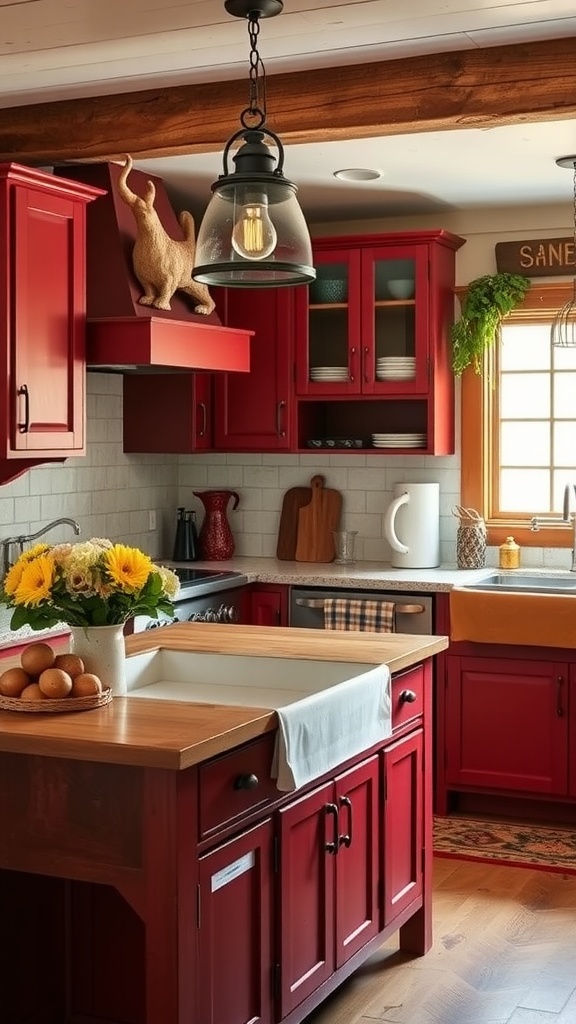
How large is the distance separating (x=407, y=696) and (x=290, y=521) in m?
2.84

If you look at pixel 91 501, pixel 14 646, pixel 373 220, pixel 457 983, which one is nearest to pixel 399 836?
pixel 457 983

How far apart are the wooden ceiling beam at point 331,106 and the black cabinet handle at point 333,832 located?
2115 mm

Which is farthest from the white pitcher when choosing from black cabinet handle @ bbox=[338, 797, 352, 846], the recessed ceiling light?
black cabinet handle @ bbox=[338, 797, 352, 846]

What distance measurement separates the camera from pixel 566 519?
6199 mm

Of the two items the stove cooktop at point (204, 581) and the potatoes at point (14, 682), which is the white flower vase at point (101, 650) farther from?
the stove cooktop at point (204, 581)

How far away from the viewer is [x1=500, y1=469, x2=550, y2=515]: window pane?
6434 millimetres

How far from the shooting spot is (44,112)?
15.4 feet

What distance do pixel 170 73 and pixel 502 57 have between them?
1069 mm

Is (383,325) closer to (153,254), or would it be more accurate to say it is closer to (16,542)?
(153,254)

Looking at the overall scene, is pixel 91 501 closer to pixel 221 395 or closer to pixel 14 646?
pixel 221 395

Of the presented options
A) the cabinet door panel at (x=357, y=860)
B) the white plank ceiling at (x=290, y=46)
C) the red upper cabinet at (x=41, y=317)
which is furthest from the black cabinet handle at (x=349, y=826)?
the white plank ceiling at (x=290, y=46)

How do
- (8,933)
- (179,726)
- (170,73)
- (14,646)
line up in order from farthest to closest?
(14,646) → (170,73) → (8,933) → (179,726)

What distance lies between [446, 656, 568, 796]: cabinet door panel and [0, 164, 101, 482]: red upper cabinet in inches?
78.4

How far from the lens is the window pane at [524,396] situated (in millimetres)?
6414
